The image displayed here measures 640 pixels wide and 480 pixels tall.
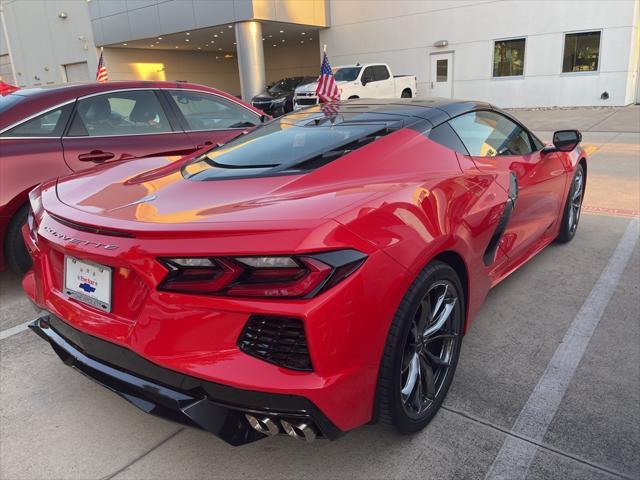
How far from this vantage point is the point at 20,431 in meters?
2.45

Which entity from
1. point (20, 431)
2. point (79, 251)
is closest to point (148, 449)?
point (20, 431)

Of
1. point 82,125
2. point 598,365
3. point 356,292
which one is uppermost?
point 82,125

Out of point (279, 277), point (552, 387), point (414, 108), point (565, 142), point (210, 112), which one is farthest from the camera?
point (210, 112)

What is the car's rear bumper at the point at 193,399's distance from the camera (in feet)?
5.53

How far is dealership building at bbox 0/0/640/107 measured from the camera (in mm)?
17641

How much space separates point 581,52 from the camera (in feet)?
58.7

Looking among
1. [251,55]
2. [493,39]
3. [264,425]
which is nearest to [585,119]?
[493,39]

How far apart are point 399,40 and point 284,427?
75.2 ft

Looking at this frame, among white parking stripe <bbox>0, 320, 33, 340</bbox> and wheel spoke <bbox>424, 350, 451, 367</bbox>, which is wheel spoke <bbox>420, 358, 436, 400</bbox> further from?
white parking stripe <bbox>0, 320, 33, 340</bbox>

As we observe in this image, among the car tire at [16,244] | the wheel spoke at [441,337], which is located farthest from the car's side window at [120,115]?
the wheel spoke at [441,337]

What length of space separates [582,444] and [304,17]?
23.3 meters

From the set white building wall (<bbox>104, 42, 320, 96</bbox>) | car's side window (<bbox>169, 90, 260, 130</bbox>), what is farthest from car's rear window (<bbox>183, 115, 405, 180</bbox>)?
white building wall (<bbox>104, 42, 320, 96</bbox>)

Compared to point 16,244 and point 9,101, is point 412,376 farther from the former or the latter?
point 9,101

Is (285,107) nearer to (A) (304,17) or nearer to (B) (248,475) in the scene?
(A) (304,17)
